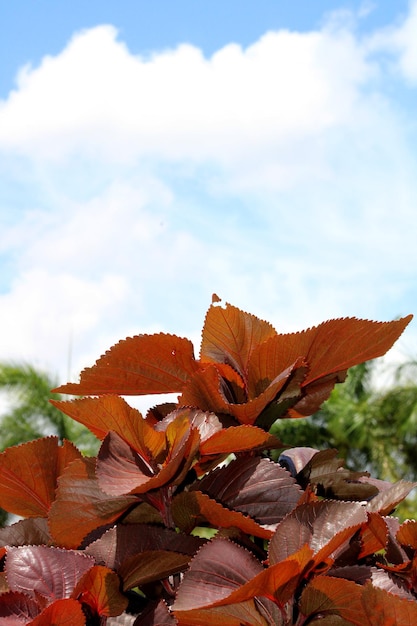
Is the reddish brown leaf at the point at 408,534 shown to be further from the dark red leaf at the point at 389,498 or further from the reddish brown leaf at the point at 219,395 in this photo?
the reddish brown leaf at the point at 219,395

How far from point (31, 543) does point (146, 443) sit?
18 centimetres

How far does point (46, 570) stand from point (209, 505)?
6.3 inches

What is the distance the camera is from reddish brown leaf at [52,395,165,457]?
2.41 feet

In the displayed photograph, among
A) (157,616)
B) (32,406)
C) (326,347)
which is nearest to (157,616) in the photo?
(157,616)

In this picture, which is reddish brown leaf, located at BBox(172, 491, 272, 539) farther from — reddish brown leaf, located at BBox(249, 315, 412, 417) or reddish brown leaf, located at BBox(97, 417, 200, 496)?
reddish brown leaf, located at BBox(249, 315, 412, 417)

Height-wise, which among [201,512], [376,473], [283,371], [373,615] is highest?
[376,473]

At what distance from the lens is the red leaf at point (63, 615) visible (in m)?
0.66

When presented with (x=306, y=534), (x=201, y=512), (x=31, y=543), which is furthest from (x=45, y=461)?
(x=306, y=534)

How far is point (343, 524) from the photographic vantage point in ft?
2.27

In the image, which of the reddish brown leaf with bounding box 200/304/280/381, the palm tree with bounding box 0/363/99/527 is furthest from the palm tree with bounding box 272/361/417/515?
the reddish brown leaf with bounding box 200/304/280/381

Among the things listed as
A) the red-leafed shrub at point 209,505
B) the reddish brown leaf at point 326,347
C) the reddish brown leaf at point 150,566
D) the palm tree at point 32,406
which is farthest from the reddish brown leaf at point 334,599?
the palm tree at point 32,406

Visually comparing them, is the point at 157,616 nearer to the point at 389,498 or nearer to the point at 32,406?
the point at 389,498

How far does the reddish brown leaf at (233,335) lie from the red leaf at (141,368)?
35 mm

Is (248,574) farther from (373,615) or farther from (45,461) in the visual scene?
(45,461)
